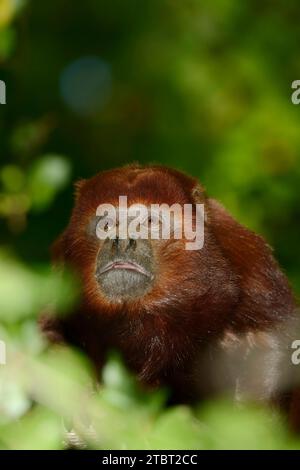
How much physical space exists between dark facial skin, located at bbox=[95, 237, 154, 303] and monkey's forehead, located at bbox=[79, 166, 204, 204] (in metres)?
0.16

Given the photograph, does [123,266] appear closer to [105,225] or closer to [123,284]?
[123,284]

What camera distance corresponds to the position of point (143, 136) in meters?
5.84

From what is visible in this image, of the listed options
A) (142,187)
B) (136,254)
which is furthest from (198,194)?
(136,254)

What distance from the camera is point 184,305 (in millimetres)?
3312

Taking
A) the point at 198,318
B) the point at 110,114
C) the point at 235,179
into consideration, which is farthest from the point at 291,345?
the point at 110,114

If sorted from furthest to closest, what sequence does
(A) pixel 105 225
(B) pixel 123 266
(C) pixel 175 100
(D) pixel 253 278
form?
(C) pixel 175 100 < (D) pixel 253 278 < (A) pixel 105 225 < (B) pixel 123 266

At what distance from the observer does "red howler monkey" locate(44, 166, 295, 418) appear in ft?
10.6

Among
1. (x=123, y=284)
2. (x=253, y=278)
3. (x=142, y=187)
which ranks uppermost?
(x=142, y=187)

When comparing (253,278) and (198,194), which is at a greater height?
(198,194)

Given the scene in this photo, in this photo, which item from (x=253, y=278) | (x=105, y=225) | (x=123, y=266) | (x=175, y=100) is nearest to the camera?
(x=123, y=266)

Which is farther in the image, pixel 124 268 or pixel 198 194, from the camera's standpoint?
pixel 198 194

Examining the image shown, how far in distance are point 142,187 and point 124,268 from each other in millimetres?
299

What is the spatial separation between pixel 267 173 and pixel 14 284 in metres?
3.78

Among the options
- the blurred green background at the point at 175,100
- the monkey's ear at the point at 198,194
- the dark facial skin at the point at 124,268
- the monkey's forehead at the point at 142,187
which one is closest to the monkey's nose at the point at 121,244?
the dark facial skin at the point at 124,268
